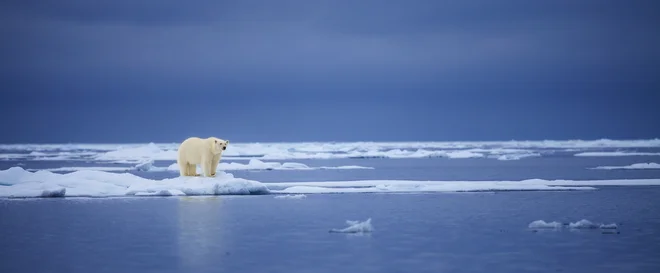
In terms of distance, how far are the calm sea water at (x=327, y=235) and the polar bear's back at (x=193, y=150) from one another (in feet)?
11.4

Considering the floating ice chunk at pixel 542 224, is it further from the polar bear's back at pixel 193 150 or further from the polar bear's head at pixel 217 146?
the polar bear's back at pixel 193 150

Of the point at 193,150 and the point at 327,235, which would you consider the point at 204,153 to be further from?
the point at 327,235

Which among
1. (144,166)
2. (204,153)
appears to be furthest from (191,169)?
(144,166)

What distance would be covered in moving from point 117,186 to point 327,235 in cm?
933

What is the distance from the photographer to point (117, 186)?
1952 cm

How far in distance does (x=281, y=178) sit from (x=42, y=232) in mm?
13518

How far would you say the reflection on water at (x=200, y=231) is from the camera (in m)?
9.75

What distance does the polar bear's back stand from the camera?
21328mm

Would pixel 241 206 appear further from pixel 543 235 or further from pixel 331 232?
pixel 543 235

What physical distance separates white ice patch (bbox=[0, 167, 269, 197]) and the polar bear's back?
1212mm

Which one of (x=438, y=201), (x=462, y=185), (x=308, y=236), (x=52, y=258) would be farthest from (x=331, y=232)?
(x=462, y=185)

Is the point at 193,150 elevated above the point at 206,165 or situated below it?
above

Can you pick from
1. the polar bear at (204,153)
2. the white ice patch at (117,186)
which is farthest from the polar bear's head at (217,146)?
the white ice patch at (117,186)

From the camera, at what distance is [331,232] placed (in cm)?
1188
